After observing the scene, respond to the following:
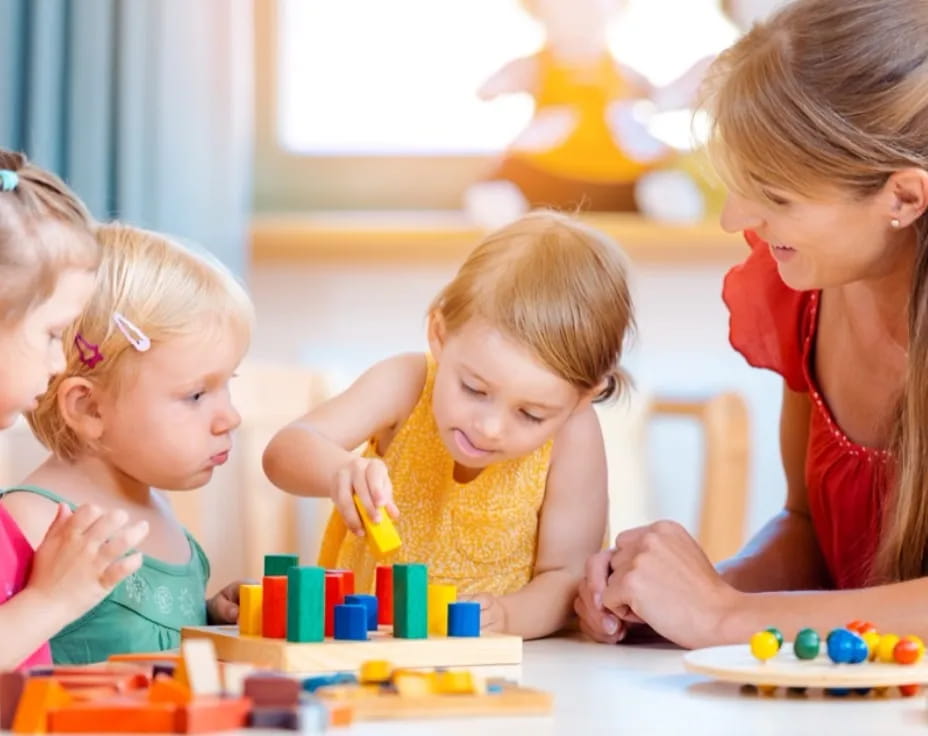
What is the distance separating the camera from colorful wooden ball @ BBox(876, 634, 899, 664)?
0.93 meters

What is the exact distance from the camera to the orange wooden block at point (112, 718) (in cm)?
72

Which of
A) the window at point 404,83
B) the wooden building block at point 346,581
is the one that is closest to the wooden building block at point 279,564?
the wooden building block at point 346,581

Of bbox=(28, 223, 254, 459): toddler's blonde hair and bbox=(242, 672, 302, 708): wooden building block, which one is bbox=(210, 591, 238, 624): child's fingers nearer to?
bbox=(28, 223, 254, 459): toddler's blonde hair

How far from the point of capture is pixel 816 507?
151 centimetres

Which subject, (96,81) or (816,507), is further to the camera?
(96,81)

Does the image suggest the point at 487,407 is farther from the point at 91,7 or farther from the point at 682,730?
the point at 91,7

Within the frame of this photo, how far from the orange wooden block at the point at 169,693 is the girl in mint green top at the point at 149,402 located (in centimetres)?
49

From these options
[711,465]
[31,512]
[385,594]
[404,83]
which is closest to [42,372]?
[31,512]

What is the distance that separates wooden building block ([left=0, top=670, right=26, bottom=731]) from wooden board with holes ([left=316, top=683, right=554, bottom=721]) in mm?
154

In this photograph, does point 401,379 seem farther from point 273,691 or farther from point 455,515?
point 273,691

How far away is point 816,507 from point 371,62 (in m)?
1.71

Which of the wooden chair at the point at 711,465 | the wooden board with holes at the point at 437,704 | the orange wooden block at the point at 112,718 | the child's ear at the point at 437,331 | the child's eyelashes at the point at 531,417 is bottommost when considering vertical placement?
the wooden chair at the point at 711,465

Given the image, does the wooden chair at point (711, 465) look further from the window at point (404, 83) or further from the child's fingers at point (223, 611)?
the child's fingers at point (223, 611)

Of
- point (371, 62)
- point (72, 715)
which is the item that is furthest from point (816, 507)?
point (371, 62)
